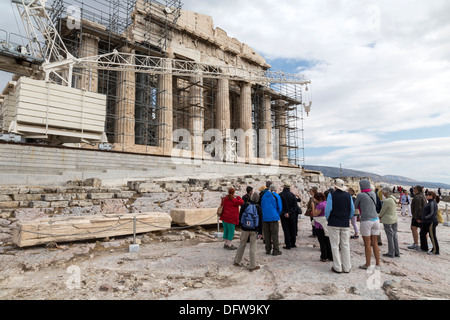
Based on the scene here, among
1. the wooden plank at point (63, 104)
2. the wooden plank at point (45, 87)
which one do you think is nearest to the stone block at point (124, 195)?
the wooden plank at point (63, 104)

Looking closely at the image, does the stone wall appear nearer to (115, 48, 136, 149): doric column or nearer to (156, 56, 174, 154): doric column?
(115, 48, 136, 149): doric column

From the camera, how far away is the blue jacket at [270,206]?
582 cm

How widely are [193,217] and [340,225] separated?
5058mm

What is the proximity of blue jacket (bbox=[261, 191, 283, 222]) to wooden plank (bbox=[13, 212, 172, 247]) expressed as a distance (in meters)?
3.54

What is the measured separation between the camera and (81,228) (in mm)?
6793

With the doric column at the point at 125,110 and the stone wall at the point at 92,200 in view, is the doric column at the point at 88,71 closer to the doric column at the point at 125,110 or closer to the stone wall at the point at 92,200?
the doric column at the point at 125,110

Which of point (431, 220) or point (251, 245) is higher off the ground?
point (431, 220)

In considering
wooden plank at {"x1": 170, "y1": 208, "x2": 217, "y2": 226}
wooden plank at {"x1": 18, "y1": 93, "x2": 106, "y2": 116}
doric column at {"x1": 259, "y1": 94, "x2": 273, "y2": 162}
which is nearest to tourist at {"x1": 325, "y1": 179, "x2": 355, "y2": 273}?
wooden plank at {"x1": 170, "y1": 208, "x2": 217, "y2": 226}

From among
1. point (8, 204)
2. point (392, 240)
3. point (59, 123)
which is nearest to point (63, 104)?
point (59, 123)

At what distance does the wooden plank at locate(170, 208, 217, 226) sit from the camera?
342 inches

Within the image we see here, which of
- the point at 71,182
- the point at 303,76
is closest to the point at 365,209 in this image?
the point at 71,182

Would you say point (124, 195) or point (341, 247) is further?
point (124, 195)

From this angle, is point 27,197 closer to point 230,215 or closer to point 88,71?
point 230,215
